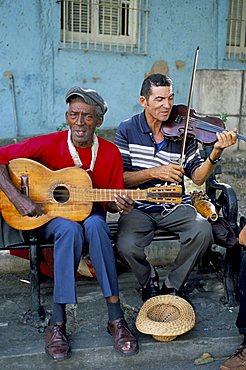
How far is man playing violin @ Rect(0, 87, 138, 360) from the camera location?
2832 mm

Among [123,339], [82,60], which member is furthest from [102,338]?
[82,60]

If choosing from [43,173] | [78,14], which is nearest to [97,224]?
[43,173]

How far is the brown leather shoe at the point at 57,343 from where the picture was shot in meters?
2.79

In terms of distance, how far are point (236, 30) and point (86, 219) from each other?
6.15 metres

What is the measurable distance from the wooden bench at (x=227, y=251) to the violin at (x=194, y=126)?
1.19ft

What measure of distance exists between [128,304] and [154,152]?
1.08m

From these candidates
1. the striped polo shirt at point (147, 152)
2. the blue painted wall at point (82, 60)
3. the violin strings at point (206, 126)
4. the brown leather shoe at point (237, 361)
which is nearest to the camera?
the brown leather shoe at point (237, 361)

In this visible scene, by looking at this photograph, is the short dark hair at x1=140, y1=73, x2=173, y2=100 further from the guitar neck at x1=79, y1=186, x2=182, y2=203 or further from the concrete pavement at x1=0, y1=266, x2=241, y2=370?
the concrete pavement at x1=0, y1=266, x2=241, y2=370

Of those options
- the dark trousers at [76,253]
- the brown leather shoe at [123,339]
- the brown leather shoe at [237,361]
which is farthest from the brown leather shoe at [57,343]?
the brown leather shoe at [237,361]

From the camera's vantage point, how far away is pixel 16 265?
12.8ft

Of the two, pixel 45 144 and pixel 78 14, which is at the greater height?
pixel 78 14

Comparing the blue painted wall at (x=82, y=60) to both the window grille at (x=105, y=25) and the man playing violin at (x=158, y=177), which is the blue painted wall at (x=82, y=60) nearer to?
the window grille at (x=105, y=25)

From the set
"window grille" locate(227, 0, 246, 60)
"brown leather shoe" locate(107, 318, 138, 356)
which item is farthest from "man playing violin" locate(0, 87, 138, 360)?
"window grille" locate(227, 0, 246, 60)

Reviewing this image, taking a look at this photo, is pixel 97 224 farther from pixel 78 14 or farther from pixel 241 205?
pixel 78 14
